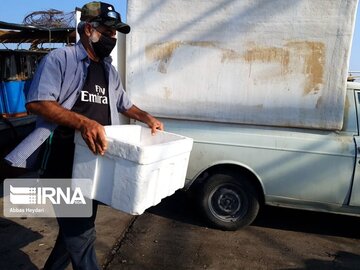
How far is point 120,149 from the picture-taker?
6.23 feet

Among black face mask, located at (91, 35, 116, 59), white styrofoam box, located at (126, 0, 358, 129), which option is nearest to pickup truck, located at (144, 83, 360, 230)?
white styrofoam box, located at (126, 0, 358, 129)

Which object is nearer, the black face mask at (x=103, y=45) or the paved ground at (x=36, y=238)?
the black face mask at (x=103, y=45)

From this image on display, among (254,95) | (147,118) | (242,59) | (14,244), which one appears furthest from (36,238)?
(242,59)

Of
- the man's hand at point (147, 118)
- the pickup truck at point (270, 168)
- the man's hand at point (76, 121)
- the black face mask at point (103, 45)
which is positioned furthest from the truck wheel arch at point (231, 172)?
the man's hand at point (76, 121)

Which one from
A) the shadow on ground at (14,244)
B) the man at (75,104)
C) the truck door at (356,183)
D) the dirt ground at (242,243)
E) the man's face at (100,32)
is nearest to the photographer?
the man at (75,104)

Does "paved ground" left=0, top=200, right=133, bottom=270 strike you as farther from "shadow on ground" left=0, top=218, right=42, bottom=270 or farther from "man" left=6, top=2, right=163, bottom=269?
"man" left=6, top=2, right=163, bottom=269

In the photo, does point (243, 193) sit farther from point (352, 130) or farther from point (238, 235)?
point (352, 130)

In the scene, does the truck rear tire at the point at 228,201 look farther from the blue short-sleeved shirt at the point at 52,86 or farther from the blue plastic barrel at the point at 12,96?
the blue plastic barrel at the point at 12,96

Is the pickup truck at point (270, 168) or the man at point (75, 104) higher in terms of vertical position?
the man at point (75, 104)

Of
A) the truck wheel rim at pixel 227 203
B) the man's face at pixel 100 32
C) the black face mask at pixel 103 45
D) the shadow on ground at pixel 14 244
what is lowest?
the shadow on ground at pixel 14 244

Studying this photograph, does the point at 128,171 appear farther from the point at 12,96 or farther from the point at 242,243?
the point at 12,96

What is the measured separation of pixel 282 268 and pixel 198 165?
1.27 metres

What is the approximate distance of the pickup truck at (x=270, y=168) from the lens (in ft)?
12.0

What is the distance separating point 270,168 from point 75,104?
87.4 inches
